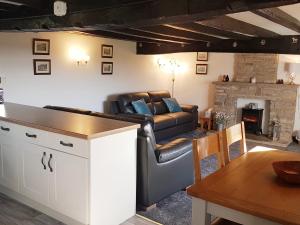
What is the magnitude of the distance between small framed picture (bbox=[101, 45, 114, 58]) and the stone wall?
298cm

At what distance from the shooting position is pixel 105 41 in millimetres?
6238

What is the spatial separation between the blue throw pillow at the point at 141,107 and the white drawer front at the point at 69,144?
3.59 metres

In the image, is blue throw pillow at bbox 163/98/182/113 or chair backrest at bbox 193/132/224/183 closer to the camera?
chair backrest at bbox 193/132/224/183

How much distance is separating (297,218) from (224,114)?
586 centimetres

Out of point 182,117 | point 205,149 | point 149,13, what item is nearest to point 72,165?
point 205,149

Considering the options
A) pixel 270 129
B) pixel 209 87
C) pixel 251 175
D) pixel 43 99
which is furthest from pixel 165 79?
pixel 251 175

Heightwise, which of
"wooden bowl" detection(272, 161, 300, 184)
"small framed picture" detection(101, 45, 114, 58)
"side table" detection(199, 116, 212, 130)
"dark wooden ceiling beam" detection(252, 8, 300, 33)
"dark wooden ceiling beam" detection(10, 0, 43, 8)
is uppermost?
"dark wooden ceiling beam" detection(10, 0, 43, 8)

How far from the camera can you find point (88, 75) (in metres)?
5.96

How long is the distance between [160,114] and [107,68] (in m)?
1.61

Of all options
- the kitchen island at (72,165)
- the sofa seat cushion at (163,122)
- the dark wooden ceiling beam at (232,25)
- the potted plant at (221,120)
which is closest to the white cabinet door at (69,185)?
the kitchen island at (72,165)

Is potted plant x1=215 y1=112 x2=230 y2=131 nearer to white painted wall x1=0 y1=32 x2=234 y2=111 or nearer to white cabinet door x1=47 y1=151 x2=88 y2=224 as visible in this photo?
white painted wall x1=0 y1=32 x2=234 y2=111

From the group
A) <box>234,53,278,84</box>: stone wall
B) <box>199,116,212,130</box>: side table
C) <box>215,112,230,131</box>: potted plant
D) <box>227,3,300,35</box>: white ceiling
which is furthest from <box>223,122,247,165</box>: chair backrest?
<box>199,116,212,130</box>: side table

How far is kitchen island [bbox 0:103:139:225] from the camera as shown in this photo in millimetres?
2543

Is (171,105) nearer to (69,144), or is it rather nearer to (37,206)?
(37,206)
